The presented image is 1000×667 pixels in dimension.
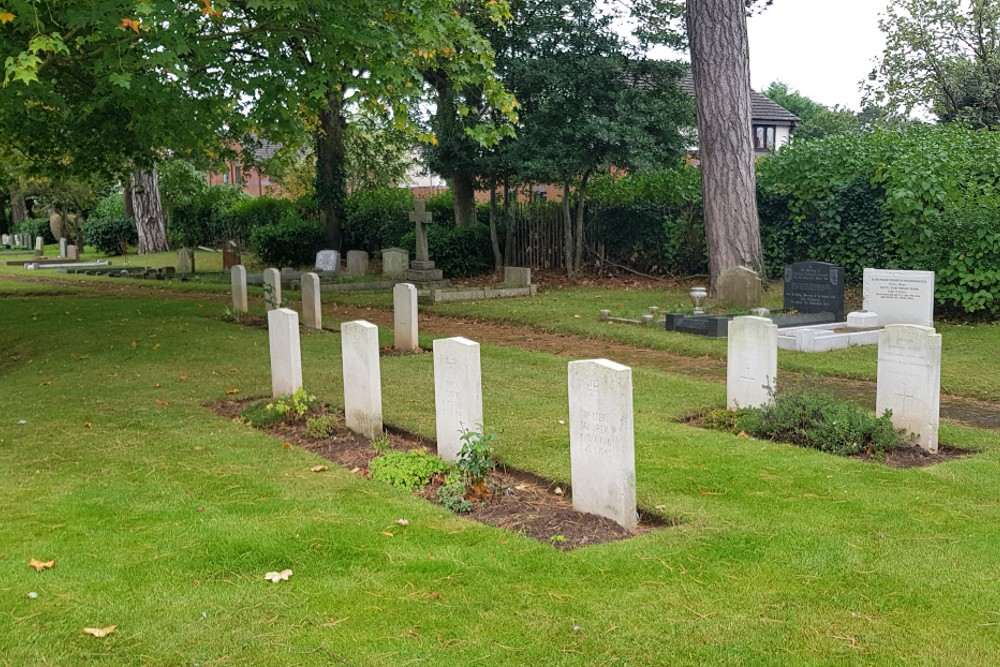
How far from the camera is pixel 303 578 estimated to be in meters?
5.15

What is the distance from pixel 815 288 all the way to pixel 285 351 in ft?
31.0

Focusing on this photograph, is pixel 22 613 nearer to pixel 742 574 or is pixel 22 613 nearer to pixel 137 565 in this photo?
pixel 137 565

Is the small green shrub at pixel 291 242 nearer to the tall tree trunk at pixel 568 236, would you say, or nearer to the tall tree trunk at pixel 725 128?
the tall tree trunk at pixel 568 236

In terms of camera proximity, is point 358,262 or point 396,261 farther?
point 358,262

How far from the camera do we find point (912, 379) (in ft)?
25.5

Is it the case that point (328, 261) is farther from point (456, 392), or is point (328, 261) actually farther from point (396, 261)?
point (456, 392)

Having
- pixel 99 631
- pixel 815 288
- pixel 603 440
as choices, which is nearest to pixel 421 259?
pixel 815 288

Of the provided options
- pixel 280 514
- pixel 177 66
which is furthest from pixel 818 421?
pixel 177 66

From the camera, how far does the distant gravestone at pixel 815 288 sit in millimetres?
15102

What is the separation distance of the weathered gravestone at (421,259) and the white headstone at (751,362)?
15.0 m

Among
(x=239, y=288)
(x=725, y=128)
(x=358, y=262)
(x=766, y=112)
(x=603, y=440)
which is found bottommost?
(x=603, y=440)

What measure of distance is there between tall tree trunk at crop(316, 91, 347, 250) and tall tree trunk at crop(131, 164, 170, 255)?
12.0m

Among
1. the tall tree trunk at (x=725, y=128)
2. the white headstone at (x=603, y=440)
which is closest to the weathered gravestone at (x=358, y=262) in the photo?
the tall tree trunk at (x=725, y=128)

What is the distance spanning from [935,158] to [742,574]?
13683 millimetres
